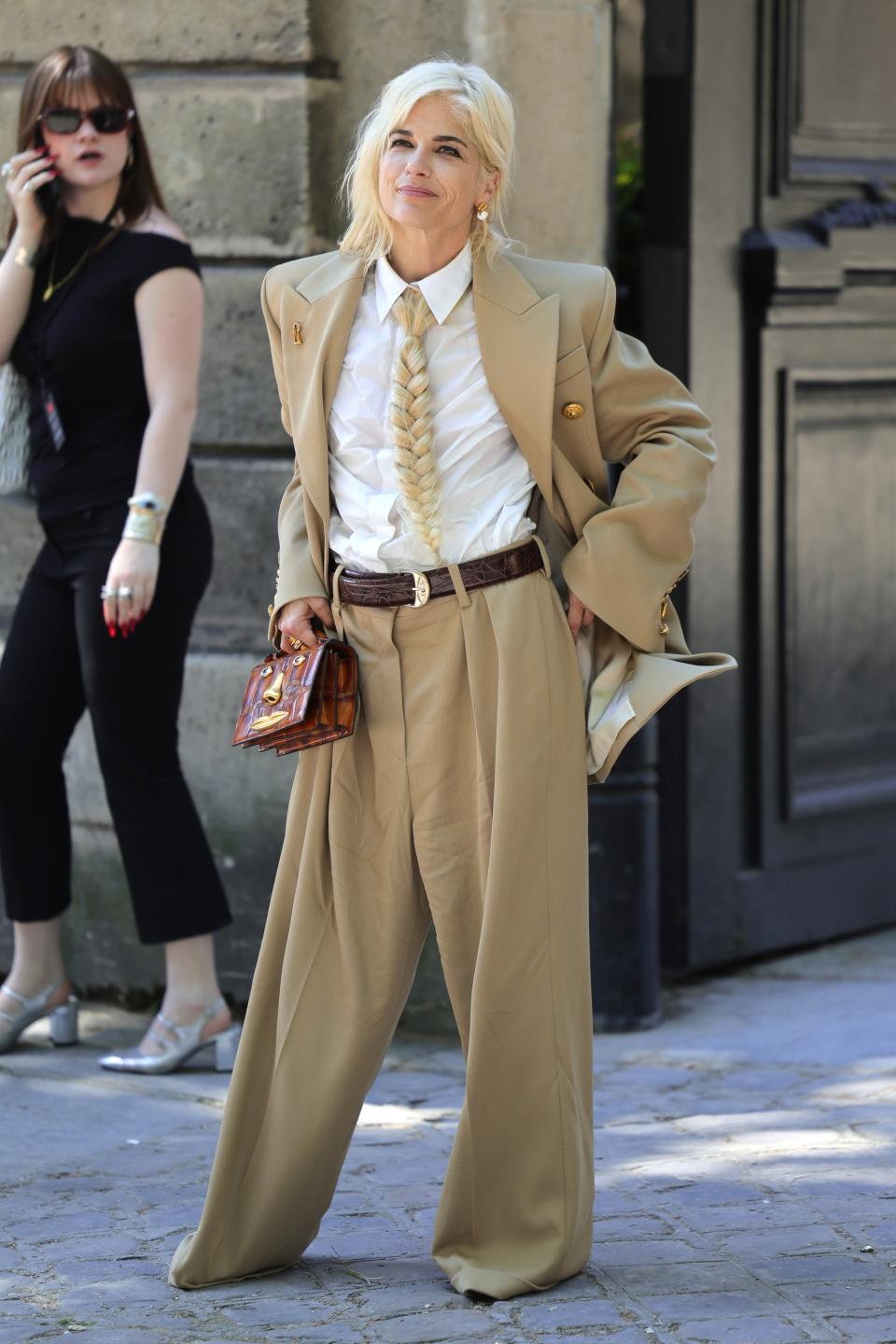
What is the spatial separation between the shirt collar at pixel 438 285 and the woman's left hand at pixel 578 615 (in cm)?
51

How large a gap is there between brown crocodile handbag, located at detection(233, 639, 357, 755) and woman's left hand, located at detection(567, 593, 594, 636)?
36 cm

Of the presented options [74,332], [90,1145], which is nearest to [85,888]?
Answer: [90,1145]

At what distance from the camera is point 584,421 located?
10.7 feet

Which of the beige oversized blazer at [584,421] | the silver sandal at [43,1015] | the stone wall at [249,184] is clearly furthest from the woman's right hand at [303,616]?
the silver sandal at [43,1015]

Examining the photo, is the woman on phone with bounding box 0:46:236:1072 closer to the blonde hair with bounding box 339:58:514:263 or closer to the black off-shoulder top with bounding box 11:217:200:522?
the black off-shoulder top with bounding box 11:217:200:522

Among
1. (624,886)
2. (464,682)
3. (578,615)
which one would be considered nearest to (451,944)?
(464,682)

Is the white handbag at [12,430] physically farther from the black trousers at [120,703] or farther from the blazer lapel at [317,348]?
the blazer lapel at [317,348]

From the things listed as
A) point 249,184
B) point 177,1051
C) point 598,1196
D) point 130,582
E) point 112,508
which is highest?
point 249,184

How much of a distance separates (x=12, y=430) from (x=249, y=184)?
0.88 m

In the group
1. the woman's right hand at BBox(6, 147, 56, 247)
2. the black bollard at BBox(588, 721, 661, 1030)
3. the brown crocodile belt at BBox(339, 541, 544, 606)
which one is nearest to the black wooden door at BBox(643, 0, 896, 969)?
the black bollard at BBox(588, 721, 661, 1030)

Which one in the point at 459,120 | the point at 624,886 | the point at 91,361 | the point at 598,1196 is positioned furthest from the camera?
the point at 624,886

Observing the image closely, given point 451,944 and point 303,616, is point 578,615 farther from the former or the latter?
point 451,944

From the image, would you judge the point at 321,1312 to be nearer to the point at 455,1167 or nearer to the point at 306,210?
the point at 455,1167

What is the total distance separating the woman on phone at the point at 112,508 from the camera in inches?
176
